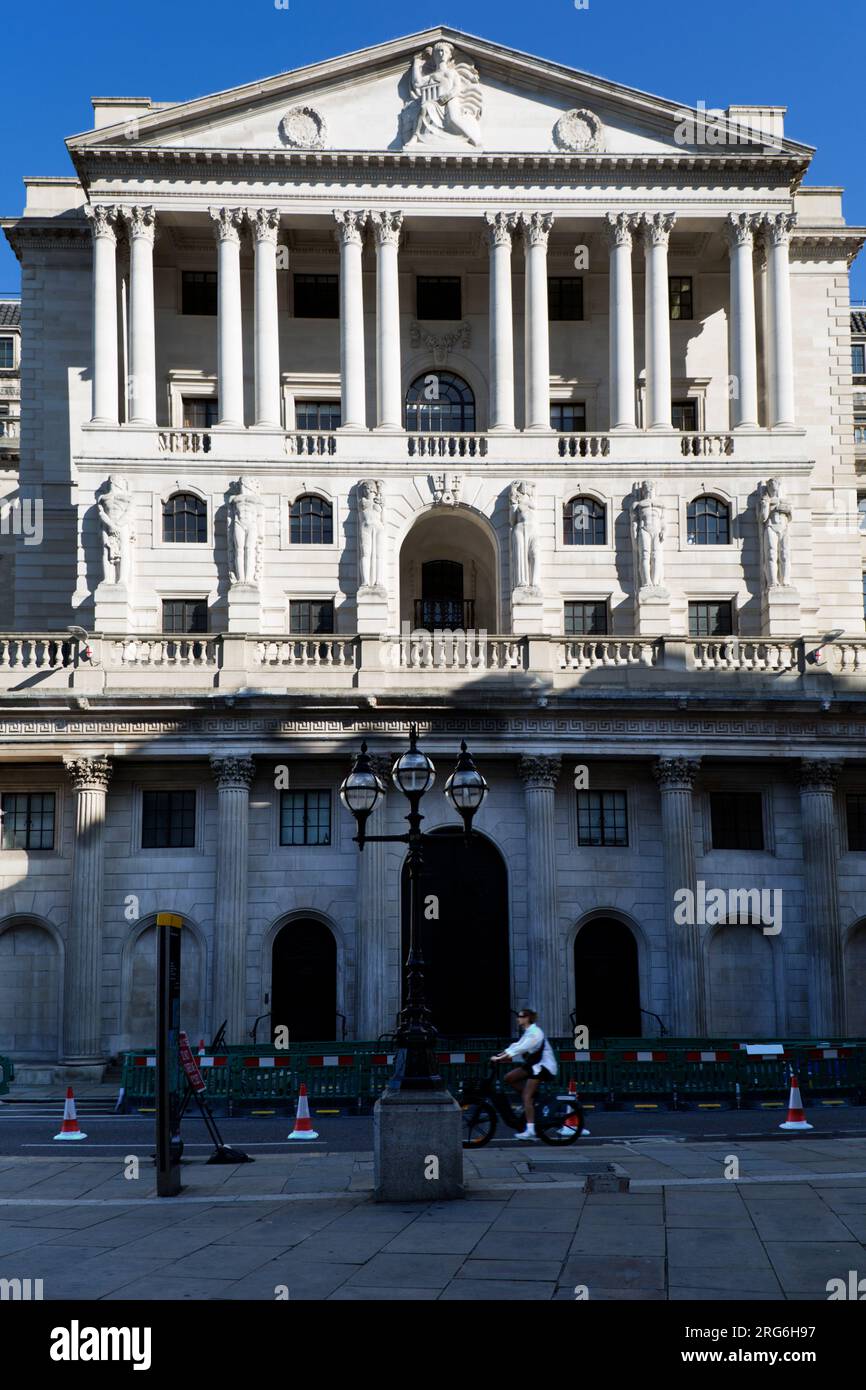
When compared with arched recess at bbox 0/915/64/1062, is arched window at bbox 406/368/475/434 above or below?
above

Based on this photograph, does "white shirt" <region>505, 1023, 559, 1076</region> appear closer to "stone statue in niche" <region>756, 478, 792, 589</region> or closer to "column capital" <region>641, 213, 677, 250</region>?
"stone statue in niche" <region>756, 478, 792, 589</region>

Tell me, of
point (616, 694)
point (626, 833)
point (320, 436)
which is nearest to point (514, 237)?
point (320, 436)

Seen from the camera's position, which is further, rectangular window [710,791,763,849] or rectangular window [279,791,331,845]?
rectangular window [710,791,763,849]

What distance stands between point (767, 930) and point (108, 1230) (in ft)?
88.7

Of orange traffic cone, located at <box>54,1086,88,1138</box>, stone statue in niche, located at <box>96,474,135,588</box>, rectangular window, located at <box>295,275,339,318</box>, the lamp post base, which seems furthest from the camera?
rectangular window, located at <box>295,275,339,318</box>

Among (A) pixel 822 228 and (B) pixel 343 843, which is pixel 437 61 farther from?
(B) pixel 343 843

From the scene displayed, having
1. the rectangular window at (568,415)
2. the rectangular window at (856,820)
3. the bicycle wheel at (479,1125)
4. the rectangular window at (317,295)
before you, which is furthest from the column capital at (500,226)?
the bicycle wheel at (479,1125)

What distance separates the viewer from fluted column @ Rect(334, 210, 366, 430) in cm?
4406

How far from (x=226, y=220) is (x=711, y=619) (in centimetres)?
1804

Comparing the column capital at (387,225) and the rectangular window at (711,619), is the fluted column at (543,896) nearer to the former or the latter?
the rectangular window at (711,619)

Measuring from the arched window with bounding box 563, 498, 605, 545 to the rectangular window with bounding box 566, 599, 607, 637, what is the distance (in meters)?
1.82

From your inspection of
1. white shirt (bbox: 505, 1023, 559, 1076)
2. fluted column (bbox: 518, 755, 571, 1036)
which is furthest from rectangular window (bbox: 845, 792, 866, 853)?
white shirt (bbox: 505, 1023, 559, 1076)

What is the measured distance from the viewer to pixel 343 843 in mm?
40406

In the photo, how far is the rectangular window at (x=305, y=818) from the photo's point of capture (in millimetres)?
40531
